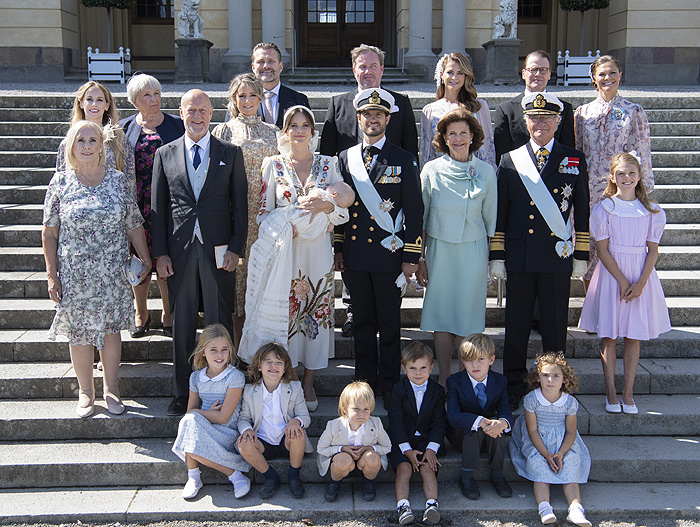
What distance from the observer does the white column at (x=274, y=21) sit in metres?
13.9

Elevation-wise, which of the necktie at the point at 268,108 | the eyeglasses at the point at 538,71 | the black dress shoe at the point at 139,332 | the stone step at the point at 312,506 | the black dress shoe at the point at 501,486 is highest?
the eyeglasses at the point at 538,71

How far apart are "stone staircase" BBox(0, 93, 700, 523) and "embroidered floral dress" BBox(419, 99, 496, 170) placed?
48.2 inches

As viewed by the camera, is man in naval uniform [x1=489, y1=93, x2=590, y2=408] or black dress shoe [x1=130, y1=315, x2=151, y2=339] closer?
man in naval uniform [x1=489, y1=93, x2=590, y2=408]

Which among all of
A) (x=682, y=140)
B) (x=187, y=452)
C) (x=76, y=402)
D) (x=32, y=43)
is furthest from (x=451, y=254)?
(x=32, y=43)

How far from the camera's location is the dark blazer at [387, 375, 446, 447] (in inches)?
171

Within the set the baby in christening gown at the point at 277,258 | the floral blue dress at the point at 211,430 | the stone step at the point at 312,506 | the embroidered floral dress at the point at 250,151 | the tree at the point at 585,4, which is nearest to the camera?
the stone step at the point at 312,506

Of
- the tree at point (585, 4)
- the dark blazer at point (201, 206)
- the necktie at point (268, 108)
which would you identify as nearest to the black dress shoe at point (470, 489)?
the dark blazer at point (201, 206)

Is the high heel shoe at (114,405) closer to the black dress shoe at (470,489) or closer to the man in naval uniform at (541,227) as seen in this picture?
the black dress shoe at (470,489)

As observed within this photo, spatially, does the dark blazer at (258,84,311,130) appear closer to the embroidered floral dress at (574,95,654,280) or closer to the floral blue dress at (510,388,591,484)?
the embroidered floral dress at (574,95,654,280)

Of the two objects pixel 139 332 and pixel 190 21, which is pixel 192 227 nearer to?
pixel 139 332

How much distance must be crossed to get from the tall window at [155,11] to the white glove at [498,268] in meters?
16.9

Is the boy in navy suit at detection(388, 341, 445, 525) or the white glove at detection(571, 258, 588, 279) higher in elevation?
the white glove at detection(571, 258, 588, 279)

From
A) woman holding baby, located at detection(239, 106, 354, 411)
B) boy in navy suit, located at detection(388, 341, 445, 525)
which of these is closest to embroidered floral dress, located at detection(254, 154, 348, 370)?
woman holding baby, located at detection(239, 106, 354, 411)

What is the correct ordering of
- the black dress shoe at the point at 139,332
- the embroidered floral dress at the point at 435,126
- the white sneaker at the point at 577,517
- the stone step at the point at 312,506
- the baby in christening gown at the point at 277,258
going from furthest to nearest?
the black dress shoe at the point at 139,332, the embroidered floral dress at the point at 435,126, the baby in christening gown at the point at 277,258, the stone step at the point at 312,506, the white sneaker at the point at 577,517
